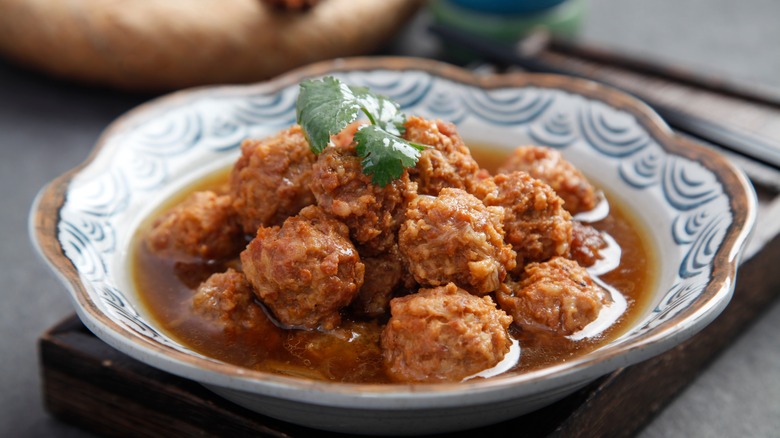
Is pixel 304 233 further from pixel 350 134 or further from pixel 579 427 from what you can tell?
pixel 579 427

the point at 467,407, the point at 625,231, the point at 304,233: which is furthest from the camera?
the point at 625,231

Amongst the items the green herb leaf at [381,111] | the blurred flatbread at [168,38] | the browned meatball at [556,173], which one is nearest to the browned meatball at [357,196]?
the green herb leaf at [381,111]

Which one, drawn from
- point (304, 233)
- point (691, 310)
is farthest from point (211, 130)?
point (691, 310)

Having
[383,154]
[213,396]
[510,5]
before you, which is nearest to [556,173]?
[383,154]

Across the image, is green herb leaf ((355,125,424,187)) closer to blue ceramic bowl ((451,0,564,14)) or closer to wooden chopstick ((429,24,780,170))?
wooden chopstick ((429,24,780,170))

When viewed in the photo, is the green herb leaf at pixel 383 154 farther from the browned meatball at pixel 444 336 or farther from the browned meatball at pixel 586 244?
the browned meatball at pixel 586 244

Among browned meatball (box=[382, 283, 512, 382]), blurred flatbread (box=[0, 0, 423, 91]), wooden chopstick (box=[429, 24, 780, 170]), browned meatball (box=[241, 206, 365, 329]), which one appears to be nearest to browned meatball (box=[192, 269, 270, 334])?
browned meatball (box=[241, 206, 365, 329])

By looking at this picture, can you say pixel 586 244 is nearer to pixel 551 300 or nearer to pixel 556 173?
pixel 556 173
